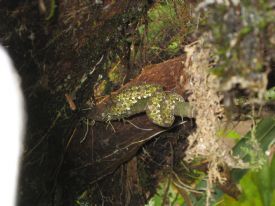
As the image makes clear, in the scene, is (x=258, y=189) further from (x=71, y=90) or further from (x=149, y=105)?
(x=71, y=90)

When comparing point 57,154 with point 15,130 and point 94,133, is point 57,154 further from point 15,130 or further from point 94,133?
point 15,130

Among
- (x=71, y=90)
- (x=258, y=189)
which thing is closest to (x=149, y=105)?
(x=71, y=90)

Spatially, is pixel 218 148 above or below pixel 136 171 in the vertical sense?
above

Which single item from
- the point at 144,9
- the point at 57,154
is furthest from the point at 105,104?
the point at 144,9

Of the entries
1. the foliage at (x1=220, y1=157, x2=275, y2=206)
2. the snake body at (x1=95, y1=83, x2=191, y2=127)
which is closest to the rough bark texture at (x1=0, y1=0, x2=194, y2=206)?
the snake body at (x1=95, y1=83, x2=191, y2=127)

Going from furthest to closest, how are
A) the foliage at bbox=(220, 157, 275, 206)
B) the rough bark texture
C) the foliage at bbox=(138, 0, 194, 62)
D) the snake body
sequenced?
the foliage at bbox=(220, 157, 275, 206), the foliage at bbox=(138, 0, 194, 62), the snake body, the rough bark texture

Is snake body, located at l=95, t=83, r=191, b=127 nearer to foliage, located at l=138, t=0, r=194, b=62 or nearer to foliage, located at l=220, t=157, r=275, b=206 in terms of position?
foliage, located at l=138, t=0, r=194, b=62

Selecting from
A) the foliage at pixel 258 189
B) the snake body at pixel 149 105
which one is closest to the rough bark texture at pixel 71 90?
the snake body at pixel 149 105

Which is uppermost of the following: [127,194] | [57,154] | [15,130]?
[15,130]
